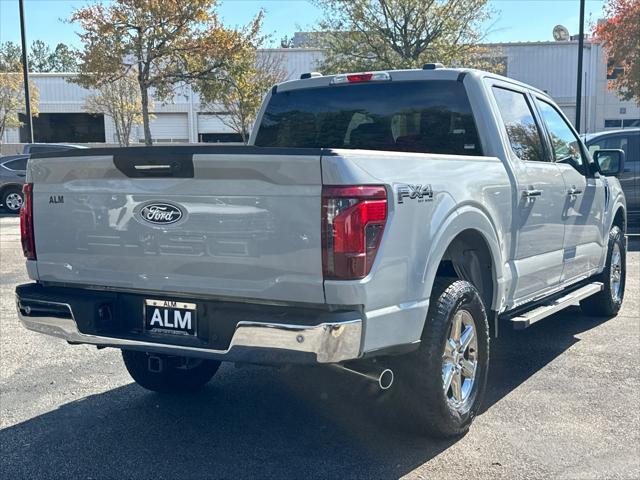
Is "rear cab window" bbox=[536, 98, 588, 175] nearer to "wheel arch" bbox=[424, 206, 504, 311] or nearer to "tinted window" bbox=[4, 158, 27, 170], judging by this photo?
"wheel arch" bbox=[424, 206, 504, 311]

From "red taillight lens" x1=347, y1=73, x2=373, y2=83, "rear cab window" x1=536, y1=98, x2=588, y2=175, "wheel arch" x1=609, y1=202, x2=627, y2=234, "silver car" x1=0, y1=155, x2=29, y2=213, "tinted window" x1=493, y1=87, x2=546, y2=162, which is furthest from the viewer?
"silver car" x1=0, y1=155, x2=29, y2=213

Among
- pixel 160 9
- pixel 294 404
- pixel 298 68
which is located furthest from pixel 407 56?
pixel 294 404

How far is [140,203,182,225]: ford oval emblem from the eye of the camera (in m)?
3.39

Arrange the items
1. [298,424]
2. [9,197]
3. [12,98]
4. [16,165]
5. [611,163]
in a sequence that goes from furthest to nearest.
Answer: [12,98]
[16,165]
[9,197]
[611,163]
[298,424]

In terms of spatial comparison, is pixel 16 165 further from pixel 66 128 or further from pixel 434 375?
pixel 66 128

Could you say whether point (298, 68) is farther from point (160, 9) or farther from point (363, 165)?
point (363, 165)

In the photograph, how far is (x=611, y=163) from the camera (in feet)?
20.5

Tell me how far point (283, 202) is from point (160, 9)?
20.2m

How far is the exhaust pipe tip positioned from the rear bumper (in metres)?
0.38

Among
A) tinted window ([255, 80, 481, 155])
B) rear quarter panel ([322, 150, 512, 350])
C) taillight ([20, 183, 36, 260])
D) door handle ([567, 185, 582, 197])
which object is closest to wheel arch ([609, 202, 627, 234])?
door handle ([567, 185, 582, 197])

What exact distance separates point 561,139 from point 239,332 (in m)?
3.67

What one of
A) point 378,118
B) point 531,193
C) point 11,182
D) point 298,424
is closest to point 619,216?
point 531,193

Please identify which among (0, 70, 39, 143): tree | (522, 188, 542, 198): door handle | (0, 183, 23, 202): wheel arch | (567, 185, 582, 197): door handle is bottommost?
(0, 183, 23, 202): wheel arch

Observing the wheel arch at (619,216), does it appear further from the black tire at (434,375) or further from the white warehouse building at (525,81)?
the white warehouse building at (525,81)
